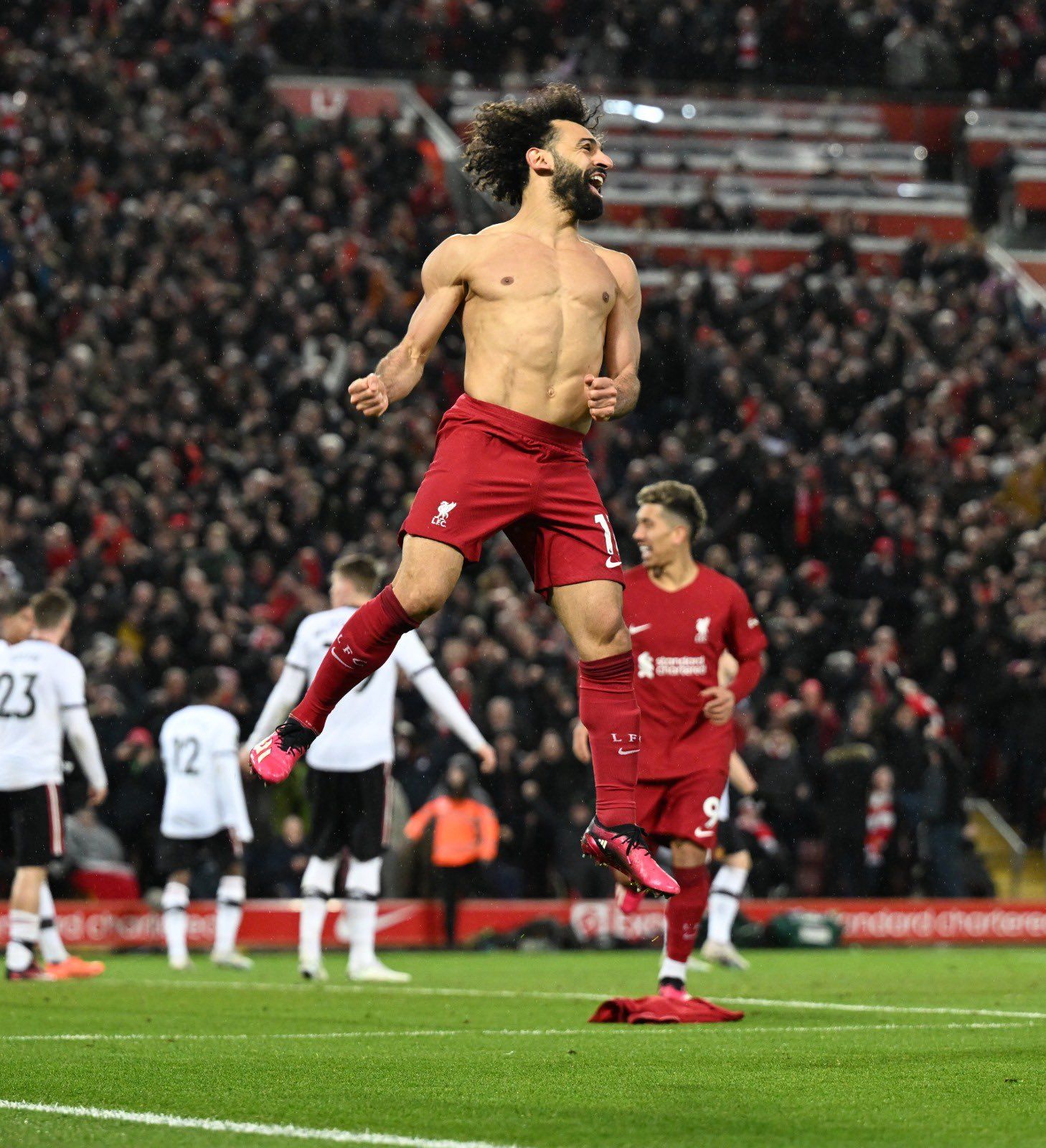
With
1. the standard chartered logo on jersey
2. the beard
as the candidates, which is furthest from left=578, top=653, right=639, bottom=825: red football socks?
the standard chartered logo on jersey

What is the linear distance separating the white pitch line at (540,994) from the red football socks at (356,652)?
326cm

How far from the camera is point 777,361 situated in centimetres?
2470

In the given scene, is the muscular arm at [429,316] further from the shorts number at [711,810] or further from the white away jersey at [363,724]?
the white away jersey at [363,724]

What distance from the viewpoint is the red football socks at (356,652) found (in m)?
6.94

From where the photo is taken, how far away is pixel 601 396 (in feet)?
21.9

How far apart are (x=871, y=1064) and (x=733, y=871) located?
8045 millimetres

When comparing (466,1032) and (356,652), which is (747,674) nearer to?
(466,1032)

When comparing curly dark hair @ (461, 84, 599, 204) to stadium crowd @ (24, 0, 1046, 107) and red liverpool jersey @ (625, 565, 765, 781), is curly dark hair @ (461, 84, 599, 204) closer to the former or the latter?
red liverpool jersey @ (625, 565, 765, 781)

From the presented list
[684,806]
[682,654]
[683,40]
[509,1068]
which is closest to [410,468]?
[682,654]

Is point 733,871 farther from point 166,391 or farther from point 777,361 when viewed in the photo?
point 777,361

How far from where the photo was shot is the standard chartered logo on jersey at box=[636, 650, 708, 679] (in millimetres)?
9930

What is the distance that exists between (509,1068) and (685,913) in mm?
2918

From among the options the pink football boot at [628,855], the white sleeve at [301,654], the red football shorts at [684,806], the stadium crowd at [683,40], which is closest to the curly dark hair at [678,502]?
the red football shorts at [684,806]

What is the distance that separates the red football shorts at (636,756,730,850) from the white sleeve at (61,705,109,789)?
4075mm
